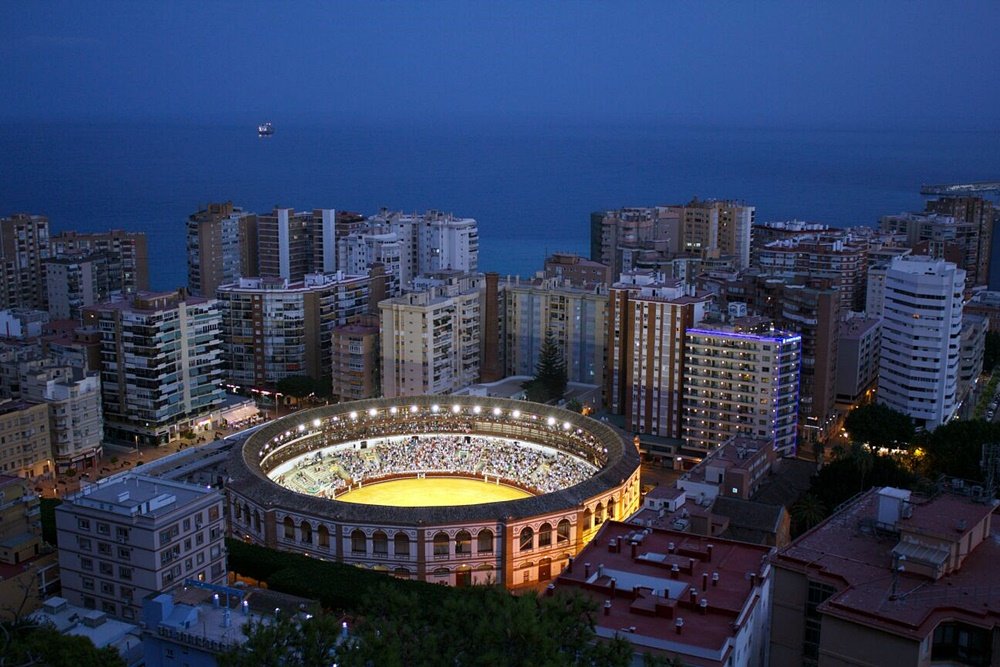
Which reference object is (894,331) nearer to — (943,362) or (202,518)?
(943,362)

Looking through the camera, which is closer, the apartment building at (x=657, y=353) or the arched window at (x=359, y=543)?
the arched window at (x=359, y=543)

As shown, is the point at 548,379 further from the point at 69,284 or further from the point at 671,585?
the point at 69,284

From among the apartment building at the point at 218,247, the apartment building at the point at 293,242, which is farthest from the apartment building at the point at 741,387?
the apartment building at the point at 218,247

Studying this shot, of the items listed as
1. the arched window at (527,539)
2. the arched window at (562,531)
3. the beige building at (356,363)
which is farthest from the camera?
the beige building at (356,363)

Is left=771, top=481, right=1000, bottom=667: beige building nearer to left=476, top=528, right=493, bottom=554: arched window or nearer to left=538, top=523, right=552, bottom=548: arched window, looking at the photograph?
left=538, top=523, right=552, bottom=548: arched window

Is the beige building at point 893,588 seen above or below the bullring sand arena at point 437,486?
above

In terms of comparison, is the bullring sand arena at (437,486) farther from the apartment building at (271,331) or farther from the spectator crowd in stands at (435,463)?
the apartment building at (271,331)
